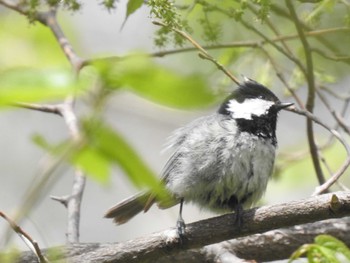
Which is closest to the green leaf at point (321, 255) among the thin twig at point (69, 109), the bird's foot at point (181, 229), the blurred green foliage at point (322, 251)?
the blurred green foliage at point (322, 251)

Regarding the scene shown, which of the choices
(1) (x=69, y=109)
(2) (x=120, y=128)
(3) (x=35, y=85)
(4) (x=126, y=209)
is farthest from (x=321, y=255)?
(2) (x=120, y=128)

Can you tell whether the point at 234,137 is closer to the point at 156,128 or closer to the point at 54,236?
the point at 54,236

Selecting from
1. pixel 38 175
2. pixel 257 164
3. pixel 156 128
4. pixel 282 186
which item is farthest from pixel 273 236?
pixel 156 128

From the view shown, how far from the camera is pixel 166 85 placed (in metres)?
0.88

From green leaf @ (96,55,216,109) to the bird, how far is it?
230 centimetres

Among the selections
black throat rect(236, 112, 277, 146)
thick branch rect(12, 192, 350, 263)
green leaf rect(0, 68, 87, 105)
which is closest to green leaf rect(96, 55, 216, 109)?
green leaf rect(0, 68, 87, 105)

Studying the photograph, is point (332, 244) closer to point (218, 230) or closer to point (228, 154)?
point (218, 230)

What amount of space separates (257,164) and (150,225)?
375cm

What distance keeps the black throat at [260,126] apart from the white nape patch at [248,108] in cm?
2

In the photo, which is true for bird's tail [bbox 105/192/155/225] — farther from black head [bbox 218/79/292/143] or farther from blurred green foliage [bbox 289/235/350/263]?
blurred green foliage [bbox 289/235/350/263]

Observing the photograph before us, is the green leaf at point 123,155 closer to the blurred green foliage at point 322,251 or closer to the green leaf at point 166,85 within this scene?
the green leaf at point 166,85

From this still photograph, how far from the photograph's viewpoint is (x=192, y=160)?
3.39 m

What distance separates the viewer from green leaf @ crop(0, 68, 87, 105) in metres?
0.86

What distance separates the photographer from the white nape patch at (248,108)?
139 inches
